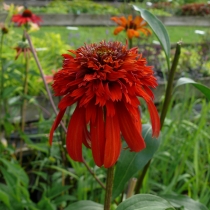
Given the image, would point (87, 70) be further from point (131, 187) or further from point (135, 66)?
point (131, 187)

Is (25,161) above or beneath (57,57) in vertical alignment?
beneath

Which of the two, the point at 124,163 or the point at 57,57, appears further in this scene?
the point at 57,57

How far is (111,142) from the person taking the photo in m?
0.43

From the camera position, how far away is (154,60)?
261 cm

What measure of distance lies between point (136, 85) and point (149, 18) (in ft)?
0.72

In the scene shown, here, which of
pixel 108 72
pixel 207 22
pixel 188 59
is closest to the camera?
pixel 108 72

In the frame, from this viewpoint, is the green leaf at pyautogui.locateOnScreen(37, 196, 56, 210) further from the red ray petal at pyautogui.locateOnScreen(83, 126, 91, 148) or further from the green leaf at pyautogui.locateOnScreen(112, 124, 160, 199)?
the red ray petal at pyautogui.locateOnScreen(83, 126, 91, 148)

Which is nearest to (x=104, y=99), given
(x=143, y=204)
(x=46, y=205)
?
(x=143, y=204)

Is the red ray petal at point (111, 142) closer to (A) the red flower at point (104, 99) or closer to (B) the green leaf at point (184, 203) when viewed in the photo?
(A) the red flower at point (104, 99)

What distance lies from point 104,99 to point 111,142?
0.05 meters

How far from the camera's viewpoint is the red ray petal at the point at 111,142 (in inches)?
16.7

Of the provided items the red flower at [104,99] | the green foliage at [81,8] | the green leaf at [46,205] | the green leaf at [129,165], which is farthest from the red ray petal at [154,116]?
the green foliage at [81,8]

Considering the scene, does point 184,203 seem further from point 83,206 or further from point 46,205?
point 46,205

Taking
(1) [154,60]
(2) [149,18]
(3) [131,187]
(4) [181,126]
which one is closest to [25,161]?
(4) [181,126]
